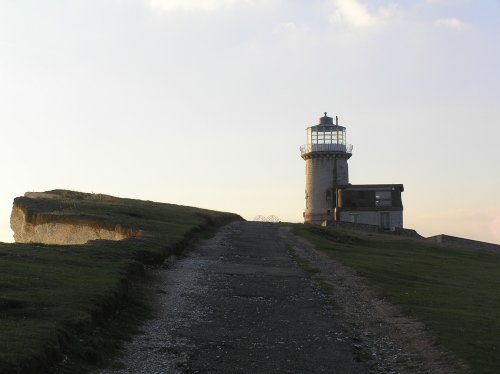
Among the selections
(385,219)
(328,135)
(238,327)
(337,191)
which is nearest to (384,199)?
(385,219)

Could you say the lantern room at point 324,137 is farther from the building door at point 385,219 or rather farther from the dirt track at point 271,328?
the dirt track at point 271,328

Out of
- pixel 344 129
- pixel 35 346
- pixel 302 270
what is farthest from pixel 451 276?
pixel 344 129

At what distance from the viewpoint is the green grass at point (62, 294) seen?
13328 mm

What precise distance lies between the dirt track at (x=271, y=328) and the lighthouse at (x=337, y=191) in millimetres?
56327

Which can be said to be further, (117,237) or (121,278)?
(117,237)

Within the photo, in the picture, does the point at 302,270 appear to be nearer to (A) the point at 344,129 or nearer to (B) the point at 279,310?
(B) the point at 279,310

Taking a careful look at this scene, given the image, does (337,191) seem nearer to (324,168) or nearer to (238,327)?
(324,168)

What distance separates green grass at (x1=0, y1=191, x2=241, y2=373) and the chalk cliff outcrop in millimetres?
6119

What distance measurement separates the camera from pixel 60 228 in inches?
1831

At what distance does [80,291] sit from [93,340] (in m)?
4.22

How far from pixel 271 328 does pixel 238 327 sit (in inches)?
38.4

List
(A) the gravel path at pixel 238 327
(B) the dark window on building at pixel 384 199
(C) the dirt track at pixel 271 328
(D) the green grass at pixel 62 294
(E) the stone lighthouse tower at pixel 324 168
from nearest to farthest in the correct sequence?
1. (D) the green grass at pixel 62 294
2. (A) the gravel path at pixel 238 327
3. (C) the dirt track at pixel 271 328
4. (B) the dark window on building at pixel 384 199
5. (E) the stone lighthouse tower at pixel 324 168

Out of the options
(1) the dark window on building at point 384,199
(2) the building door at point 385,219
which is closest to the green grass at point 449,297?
(2) the building door at point 385,219

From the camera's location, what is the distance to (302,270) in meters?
31.3
